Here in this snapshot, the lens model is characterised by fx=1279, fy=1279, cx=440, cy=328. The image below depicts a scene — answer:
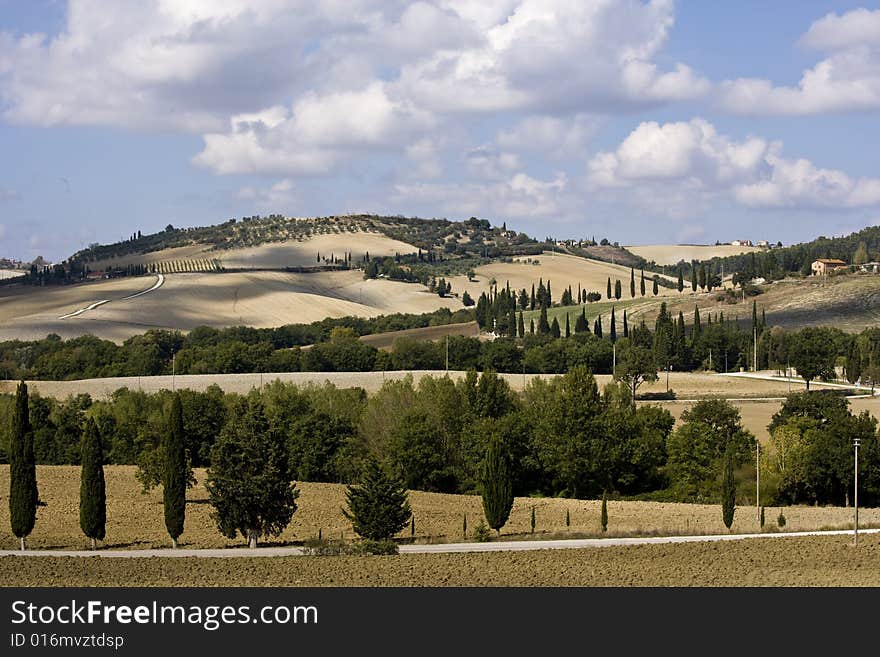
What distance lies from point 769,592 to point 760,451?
Answer: 4037cm

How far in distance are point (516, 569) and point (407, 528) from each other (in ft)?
53.1

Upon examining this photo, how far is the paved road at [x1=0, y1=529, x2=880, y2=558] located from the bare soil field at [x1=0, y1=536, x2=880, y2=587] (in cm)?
209

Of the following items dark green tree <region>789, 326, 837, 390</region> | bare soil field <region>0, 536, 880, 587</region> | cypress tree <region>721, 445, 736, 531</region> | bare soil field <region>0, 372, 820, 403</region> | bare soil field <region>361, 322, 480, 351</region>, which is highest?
bare soil field <region>361, 322, 480, 351</region>

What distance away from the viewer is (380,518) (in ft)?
163

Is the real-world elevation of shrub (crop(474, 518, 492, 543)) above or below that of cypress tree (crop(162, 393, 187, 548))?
below

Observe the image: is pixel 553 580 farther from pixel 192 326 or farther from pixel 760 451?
pixel 192 326

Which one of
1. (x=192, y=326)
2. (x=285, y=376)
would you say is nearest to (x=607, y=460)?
(x=285, y=376)

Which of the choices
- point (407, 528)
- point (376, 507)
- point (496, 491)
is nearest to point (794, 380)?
point (496, 491)

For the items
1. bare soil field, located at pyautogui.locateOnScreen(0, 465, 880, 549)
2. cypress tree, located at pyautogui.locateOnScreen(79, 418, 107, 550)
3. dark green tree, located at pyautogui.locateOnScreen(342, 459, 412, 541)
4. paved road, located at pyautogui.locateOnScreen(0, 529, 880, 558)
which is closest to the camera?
paved road, located at pyautogui.locateOnScreen(0, 529, 880, 558)

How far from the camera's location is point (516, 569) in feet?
133

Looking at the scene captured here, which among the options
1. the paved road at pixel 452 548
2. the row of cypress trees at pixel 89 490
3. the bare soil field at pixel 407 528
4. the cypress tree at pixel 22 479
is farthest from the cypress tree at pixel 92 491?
the cypress tree at pixel 22 479

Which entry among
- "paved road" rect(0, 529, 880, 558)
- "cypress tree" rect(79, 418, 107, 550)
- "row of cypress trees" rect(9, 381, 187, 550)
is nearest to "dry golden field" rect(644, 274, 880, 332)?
"paved road" rect(0, 529, 880, 558)

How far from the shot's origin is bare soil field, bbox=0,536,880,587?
3738 cm

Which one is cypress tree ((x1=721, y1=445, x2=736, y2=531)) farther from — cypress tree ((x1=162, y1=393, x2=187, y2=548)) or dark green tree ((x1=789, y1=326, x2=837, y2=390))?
dark green tree ((x1=789, y1=326, x2=837, y2=390))
